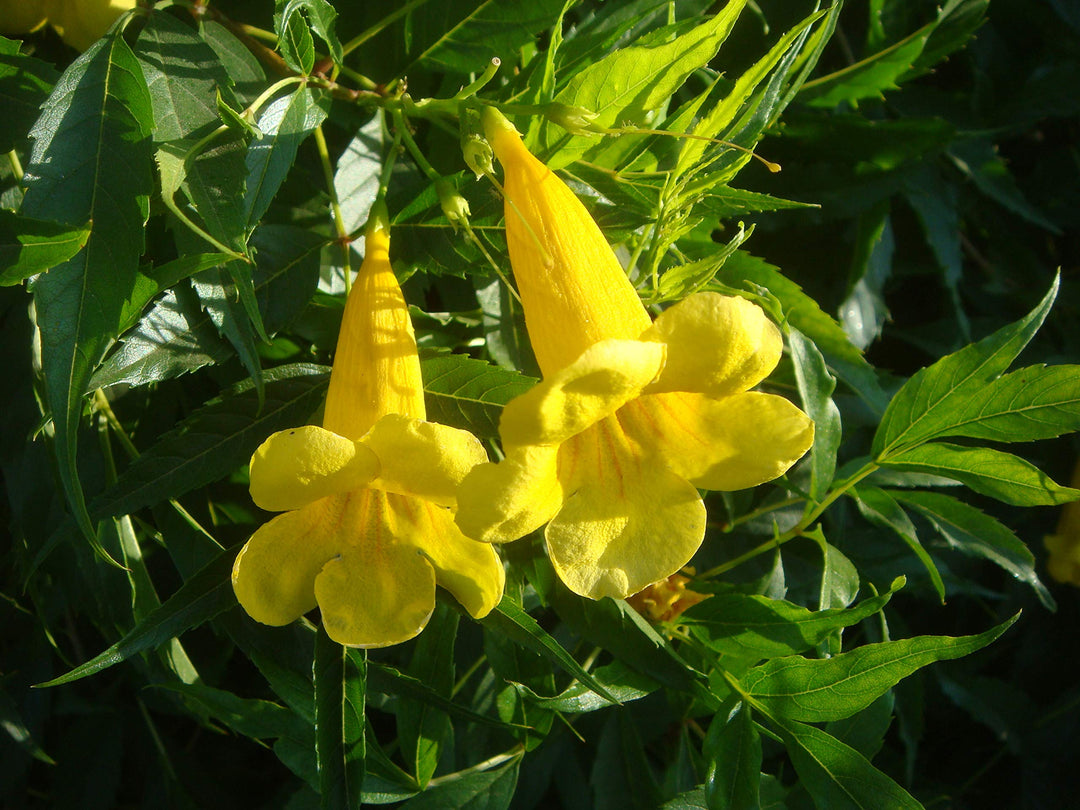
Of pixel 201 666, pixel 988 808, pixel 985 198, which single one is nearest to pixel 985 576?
pixel 988 808

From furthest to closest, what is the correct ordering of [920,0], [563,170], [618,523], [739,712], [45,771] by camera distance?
[45,771] → [920,0] → [739,712] → [563,170] → [618,523]

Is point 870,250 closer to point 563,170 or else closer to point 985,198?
point 985,198

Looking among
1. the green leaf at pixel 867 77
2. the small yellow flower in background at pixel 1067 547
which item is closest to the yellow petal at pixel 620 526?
the green leaf at pixel 867 77

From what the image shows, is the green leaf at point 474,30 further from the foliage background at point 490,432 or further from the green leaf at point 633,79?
the green leaf at point 633,79

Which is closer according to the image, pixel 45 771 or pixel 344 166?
pixel 344 166

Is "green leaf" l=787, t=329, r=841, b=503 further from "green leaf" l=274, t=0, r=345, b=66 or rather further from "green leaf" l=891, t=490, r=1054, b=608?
"green leaf" l=274, t=0, r=345, b=66

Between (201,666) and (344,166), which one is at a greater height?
(344,166)

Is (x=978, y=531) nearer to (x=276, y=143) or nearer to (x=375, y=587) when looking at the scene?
(x=375, y=587)
